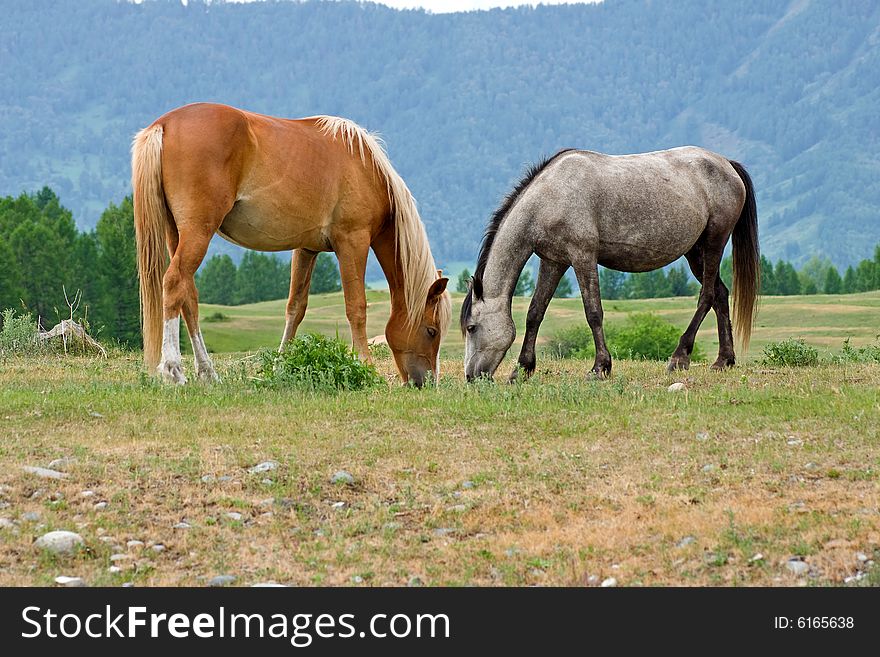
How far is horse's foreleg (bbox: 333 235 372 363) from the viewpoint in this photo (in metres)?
11.6

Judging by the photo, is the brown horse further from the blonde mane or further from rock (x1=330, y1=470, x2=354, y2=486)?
rock (x1=330, y1=470, x2=354, y2=486)

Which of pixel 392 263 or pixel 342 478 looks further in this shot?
pixel 392 263

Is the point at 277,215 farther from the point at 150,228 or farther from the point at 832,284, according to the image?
the point at 832,284

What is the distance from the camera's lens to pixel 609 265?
12.2 metres

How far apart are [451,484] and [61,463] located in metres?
2.60

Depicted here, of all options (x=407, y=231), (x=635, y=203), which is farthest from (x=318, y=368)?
(x=635, y=203)

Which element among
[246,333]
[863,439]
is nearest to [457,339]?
[246,333]

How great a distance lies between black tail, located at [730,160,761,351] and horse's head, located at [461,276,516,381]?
139 inches

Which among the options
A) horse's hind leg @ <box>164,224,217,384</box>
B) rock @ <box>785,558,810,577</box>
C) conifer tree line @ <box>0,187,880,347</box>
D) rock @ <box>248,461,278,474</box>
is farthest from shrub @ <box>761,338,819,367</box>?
conifer tree line @ <box>0,187,880,347</box>

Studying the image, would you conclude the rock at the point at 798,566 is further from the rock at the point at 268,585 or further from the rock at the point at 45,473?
the rock at the point at 45,473

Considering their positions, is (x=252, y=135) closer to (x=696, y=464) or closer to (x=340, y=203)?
(x=340, y=203)

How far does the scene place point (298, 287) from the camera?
490 inches

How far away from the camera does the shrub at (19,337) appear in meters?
14.9
